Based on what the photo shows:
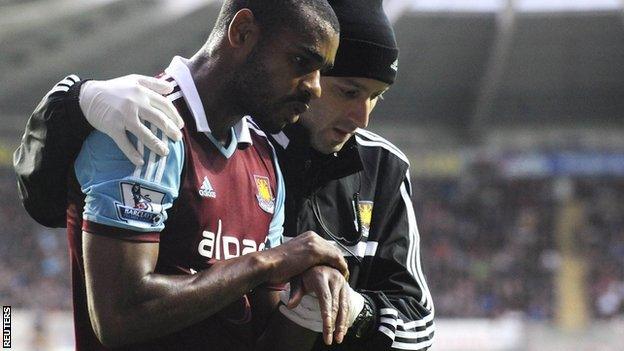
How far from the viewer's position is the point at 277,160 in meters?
2.70

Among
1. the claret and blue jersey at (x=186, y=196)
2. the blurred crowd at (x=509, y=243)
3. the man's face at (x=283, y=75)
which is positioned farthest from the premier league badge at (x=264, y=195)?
the blurred crowd at (x=509, y=243)

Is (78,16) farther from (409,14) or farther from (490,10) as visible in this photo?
(490,10)

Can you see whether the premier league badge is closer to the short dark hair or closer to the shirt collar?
the shirt collar

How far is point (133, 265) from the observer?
1.98 metres

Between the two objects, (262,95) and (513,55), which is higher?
(513,55)

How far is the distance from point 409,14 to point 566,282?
7147 millimetres

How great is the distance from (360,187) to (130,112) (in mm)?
1053

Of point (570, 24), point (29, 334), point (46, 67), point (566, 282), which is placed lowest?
point (29, 334)

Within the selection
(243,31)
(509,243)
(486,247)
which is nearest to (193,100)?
(243,31)

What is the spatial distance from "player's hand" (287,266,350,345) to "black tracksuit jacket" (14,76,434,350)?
404 mm

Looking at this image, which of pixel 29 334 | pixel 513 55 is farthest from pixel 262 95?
pixel 513 55

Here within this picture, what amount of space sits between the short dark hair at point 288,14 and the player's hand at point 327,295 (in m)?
0.55

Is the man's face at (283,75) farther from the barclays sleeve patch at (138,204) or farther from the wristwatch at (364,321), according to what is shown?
the wristwatch at (364,321)

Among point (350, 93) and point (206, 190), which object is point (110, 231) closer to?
point (206, 190)
